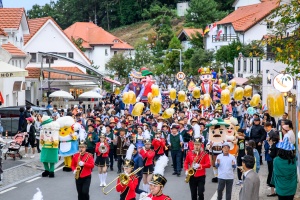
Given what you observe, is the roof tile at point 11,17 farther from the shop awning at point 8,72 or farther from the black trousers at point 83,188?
the black trousers at point 83,188

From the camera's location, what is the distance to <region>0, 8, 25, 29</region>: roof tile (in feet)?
144

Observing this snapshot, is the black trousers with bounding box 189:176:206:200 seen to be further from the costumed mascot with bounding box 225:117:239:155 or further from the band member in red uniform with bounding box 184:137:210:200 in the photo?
the costumed mascot with bounding box 225:117:239:155

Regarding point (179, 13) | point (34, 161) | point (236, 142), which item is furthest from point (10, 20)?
point (179, 13)

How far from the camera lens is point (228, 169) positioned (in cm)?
1681

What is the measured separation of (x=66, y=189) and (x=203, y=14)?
261 ft

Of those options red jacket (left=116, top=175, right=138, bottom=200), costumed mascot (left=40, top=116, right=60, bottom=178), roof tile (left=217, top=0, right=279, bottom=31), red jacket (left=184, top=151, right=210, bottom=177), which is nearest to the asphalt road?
costumed mascot (left=40, top=116, right=60, bottom=178)

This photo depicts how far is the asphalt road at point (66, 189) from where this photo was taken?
19375 millimetres

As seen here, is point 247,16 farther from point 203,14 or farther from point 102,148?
point 102,148

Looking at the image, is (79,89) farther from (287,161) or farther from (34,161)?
(287,161)

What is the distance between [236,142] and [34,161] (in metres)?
8.27

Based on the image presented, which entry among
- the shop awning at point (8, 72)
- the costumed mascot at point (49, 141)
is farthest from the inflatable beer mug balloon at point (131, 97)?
the costumed mascot at point (49, 141)

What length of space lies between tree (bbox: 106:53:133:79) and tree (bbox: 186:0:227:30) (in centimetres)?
2426

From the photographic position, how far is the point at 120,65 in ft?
244

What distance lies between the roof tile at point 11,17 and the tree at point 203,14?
2120 inches
